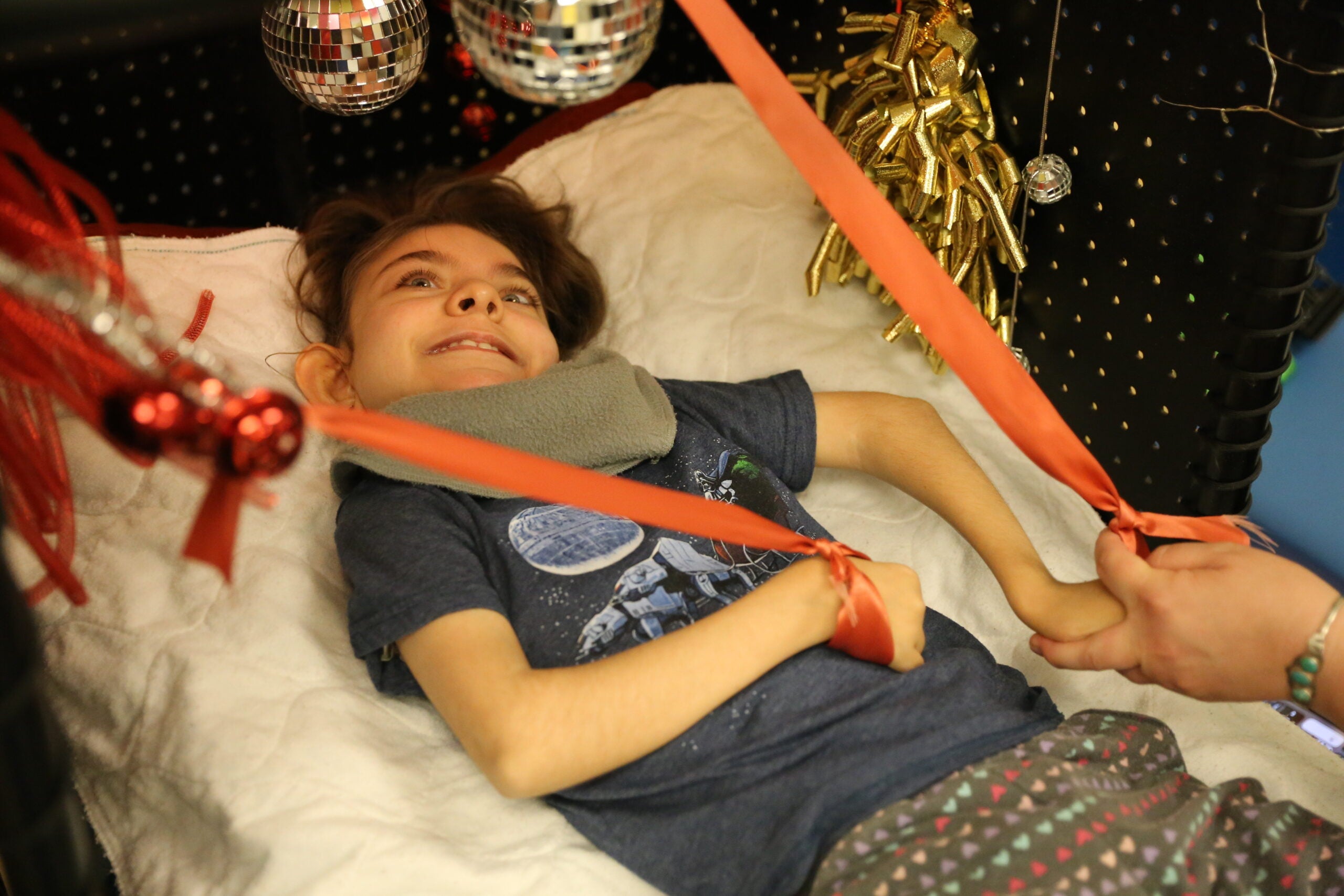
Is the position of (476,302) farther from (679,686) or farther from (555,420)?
(679,686)

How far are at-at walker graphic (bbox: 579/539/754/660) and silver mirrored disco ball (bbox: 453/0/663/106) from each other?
14.2 inches

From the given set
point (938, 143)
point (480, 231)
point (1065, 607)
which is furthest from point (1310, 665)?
point (480, 231)

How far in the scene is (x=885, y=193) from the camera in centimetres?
110

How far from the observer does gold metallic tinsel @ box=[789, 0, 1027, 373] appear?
3.30ft

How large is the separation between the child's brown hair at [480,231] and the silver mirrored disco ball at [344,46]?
29 centimetres

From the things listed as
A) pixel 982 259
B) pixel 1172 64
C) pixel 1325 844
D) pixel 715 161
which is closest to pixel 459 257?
pixel 715 161

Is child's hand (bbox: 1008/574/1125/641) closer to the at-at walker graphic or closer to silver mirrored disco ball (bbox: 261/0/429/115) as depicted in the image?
the at-at walker graphic

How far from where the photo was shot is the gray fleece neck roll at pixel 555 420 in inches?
35.4

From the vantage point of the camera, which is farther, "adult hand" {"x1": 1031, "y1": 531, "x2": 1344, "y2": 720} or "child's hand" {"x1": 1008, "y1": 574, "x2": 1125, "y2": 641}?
"child's hand" {"x1": 1008, "y1": 574, "x2": 1125, "y2": 641}

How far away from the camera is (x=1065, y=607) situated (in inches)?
33.9

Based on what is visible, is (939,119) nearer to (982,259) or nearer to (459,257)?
(982,259)

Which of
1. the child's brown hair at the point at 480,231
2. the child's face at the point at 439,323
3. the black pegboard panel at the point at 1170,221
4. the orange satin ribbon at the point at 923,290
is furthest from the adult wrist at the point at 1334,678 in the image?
the child's brown hair at the point at 480,231

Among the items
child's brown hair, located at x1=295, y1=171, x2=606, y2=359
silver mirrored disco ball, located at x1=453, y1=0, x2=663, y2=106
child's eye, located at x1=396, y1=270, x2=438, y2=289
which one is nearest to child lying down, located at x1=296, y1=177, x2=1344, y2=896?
child's eye, located at x1=396, y1=270, x2=438, y2=289

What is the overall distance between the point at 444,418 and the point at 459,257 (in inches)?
8.4
